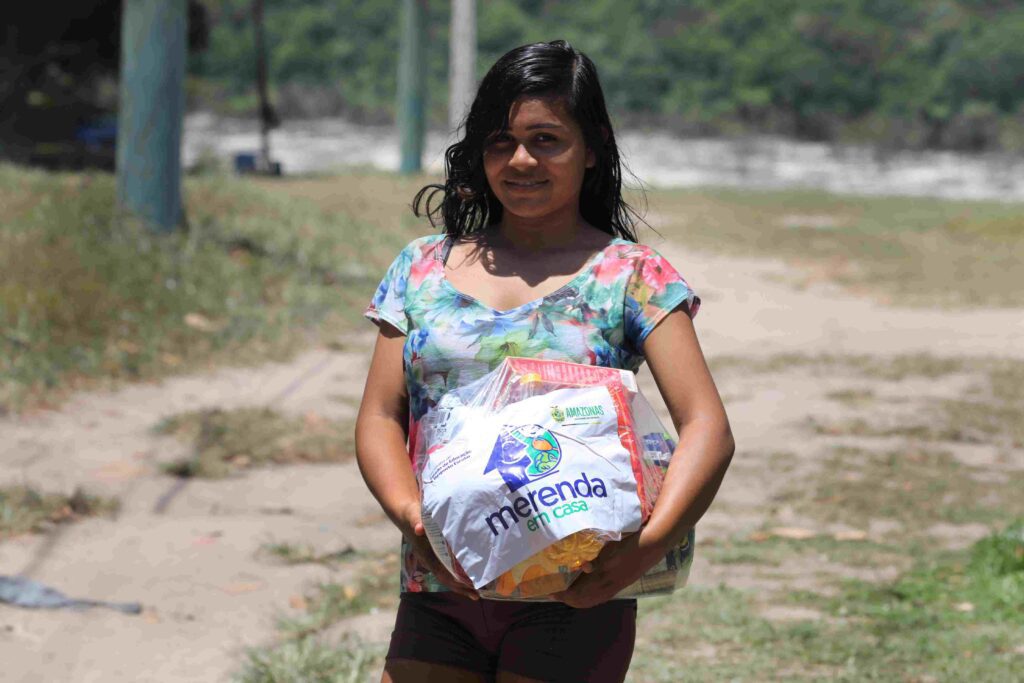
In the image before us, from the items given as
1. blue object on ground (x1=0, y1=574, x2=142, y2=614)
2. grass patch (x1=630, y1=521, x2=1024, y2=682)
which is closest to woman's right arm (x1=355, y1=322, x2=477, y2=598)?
grass patch (x1=630, y1=521, x2=1024, y2=682)

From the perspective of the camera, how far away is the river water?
21.4m

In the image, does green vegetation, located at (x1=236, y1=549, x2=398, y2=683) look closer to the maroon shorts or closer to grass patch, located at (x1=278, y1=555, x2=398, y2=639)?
grass patch, located at (x1=278, y1=555, x2=398, y2=639)

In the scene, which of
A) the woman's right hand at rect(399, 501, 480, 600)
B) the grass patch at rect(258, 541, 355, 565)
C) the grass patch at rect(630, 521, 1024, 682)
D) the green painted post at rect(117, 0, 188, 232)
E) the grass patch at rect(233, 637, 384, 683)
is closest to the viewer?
the woman's right hand at rect(399, 501, 480, 600)

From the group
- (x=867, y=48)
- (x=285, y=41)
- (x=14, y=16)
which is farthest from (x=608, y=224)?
(x=285, y=41)

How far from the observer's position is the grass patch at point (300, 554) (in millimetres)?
4684

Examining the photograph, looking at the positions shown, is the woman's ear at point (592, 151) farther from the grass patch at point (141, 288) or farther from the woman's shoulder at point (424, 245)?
the grass patch at point (141, 288)

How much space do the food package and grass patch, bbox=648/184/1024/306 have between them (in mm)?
8943

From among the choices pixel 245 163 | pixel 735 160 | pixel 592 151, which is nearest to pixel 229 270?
pixel 592 151

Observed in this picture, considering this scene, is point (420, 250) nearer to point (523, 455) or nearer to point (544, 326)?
Answer: point (544, 326)

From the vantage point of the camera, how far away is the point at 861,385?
25.1 ft

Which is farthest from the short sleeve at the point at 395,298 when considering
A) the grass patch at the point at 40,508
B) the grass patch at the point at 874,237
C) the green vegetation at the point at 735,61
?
the green vegetation at the point at 735,61

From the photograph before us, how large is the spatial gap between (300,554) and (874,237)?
437 inches

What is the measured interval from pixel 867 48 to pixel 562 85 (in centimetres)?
2407

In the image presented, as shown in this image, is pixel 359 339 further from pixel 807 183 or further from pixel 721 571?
pixel 807 183
